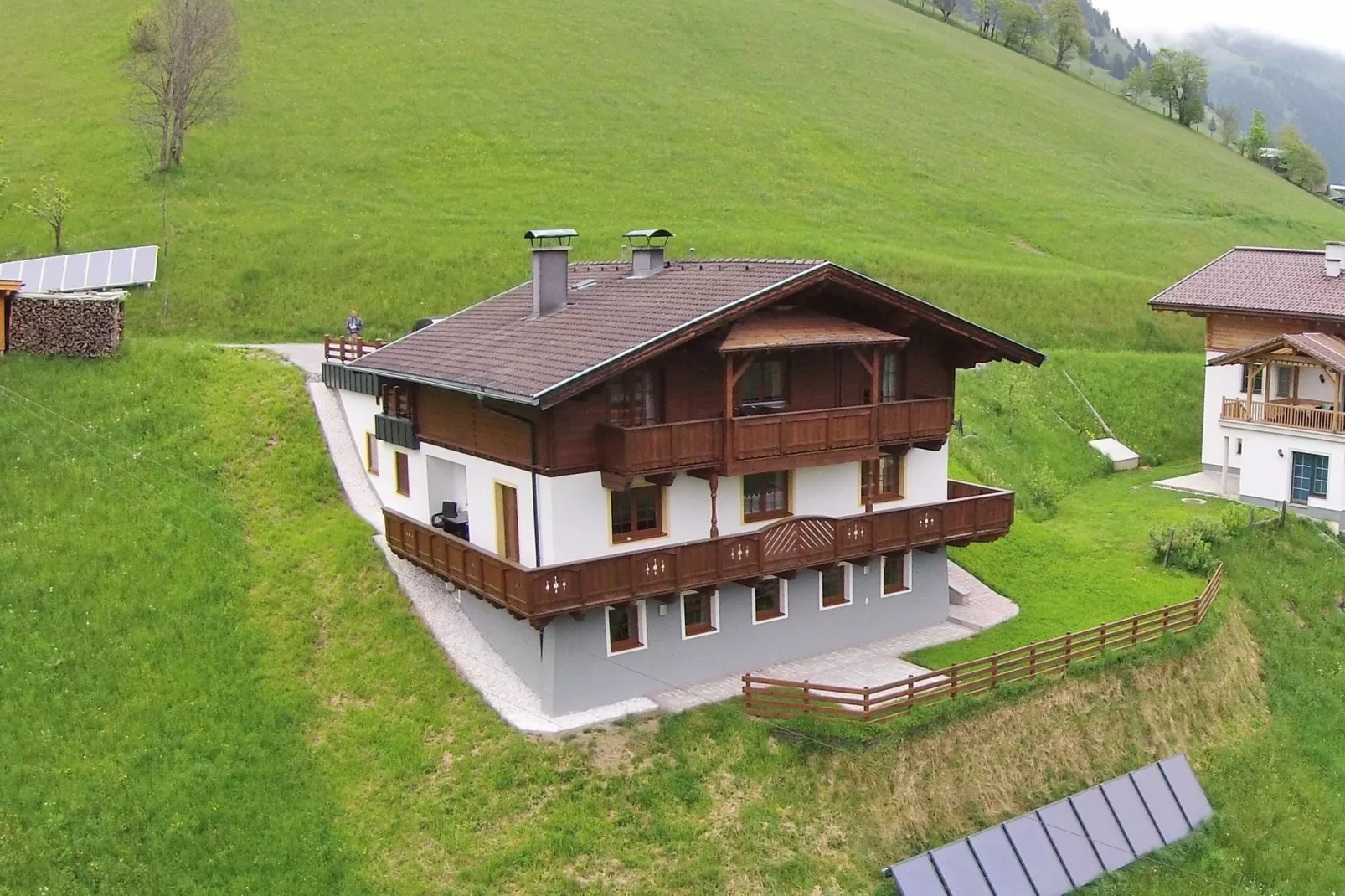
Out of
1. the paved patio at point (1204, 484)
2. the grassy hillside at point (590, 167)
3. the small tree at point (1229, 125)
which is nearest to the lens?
the paved patio at point (1204, 484)

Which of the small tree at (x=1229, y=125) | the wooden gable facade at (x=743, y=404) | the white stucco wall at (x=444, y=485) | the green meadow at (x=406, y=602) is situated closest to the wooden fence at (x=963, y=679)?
the green meadow at (x=406, y=602)

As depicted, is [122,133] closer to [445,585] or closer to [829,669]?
[445,585]

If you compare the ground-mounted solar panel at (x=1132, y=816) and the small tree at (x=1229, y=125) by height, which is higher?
the small tree at (x=1229, y=125)

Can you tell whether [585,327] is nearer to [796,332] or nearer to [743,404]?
[743,404]

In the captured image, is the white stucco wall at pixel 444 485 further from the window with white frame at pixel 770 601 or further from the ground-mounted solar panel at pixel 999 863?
the ground-mounted solar panel at pixel 999 863

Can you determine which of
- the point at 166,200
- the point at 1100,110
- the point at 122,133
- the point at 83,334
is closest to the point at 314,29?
the point at 122,133

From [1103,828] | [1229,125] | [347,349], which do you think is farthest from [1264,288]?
[1229,125]
